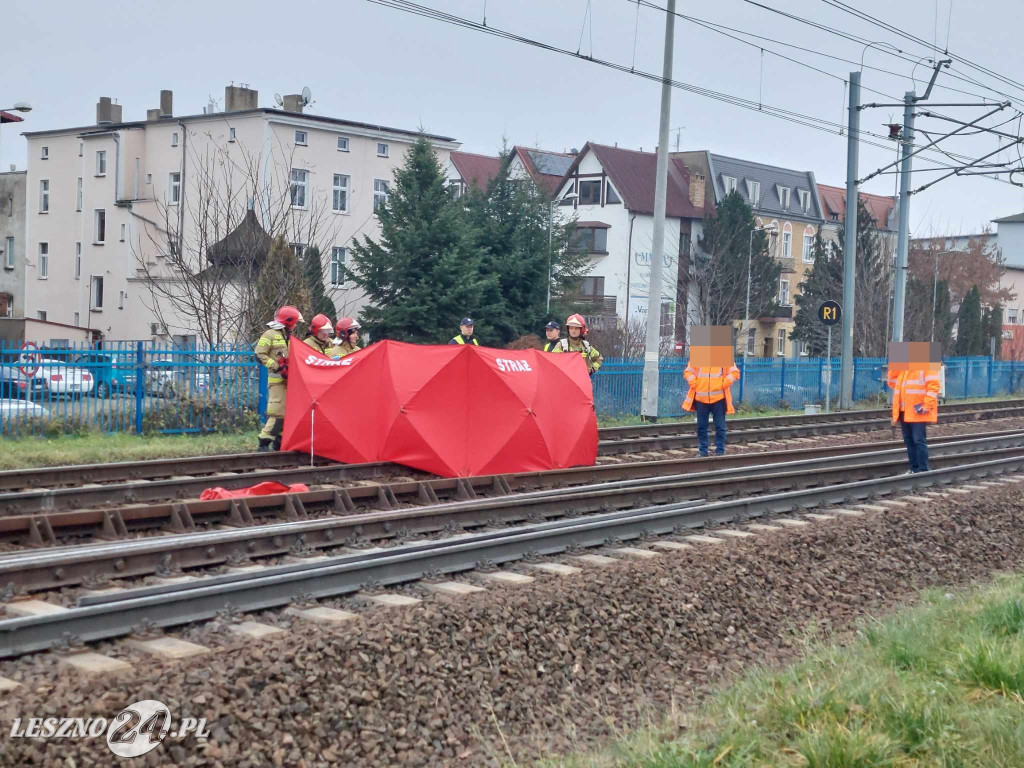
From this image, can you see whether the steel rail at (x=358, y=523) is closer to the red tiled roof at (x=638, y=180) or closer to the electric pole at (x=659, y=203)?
the electric pole at (x=659, y=203)

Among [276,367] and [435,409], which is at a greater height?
[276,367]

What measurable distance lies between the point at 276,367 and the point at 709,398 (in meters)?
6.29

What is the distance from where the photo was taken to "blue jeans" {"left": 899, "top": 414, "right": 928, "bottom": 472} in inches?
572

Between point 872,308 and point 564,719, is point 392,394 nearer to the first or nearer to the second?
point 564,719

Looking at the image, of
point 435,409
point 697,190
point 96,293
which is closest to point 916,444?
point 435,409

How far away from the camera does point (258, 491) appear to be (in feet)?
36.4

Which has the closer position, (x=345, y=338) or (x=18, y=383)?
(x=345, y=338)

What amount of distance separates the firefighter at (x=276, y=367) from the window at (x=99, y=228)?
142 feet

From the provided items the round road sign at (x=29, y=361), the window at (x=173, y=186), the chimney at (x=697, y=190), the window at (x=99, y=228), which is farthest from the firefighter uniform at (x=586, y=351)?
the chimney at (x=697, y=190)

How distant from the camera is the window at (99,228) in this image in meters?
54.4

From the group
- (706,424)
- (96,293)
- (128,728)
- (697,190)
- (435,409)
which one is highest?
(697,190)

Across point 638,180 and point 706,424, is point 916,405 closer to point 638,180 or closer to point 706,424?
point 706,424

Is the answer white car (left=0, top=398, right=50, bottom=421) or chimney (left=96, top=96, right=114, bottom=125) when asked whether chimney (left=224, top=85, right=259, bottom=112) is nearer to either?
chimney (left=96, top=96, right=114, bottom=125)

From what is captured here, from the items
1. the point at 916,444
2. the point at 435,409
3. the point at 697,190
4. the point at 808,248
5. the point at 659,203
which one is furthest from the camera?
the point at 808,248
